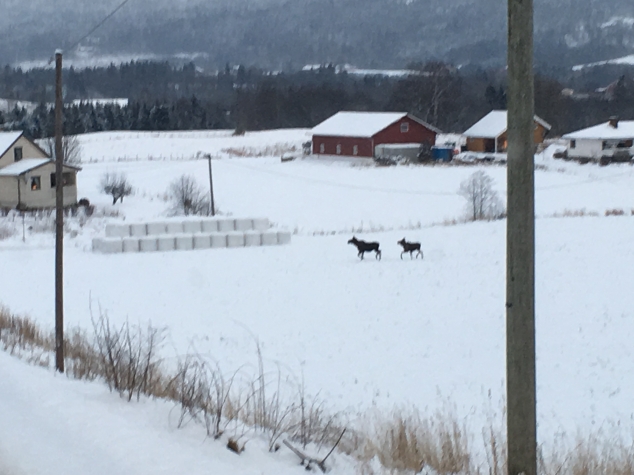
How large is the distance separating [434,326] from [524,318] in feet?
46.4

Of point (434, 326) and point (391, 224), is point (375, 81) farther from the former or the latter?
point (434, 326)

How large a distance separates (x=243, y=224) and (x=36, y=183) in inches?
811

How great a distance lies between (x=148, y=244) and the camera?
114 ft

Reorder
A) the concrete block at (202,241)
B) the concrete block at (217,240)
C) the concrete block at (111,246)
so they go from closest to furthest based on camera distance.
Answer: the concrete block at (111,246), the concrete block at (202,241), the concrete block at (217,240)

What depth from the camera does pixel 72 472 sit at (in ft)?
21.4

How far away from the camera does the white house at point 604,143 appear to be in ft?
238

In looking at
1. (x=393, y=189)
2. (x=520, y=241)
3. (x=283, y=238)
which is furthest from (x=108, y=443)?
(x=393, y=189)

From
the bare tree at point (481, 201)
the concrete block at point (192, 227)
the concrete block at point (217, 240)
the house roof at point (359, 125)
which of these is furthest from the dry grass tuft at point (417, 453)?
the house roof at point (359, 125)

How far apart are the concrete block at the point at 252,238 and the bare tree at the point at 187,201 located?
12901mm

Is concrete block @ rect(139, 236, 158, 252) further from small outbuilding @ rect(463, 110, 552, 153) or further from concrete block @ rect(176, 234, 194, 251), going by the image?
small outbuilding @ rect(463, 110, 552, 153)

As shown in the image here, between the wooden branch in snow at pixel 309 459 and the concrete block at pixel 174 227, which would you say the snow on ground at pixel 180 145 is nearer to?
the concrete block at pixel 174 227

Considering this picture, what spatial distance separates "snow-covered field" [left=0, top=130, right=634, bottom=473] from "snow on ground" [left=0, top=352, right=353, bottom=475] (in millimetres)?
80

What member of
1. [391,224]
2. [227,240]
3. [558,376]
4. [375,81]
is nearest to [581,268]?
[558,376]

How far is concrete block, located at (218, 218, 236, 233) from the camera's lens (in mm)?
36375
